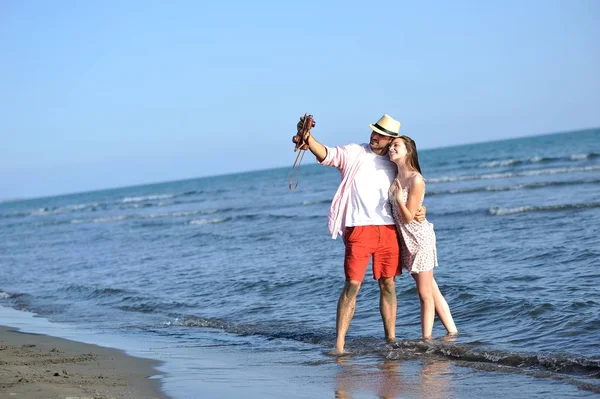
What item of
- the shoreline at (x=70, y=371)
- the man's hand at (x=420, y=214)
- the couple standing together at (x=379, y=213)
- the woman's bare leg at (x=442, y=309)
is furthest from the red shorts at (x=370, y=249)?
the shoreline at (x=70, y=371)

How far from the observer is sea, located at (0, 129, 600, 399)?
5.32 meters

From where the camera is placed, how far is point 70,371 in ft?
18.6

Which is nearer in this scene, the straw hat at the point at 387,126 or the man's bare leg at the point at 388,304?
the straw hat at the point at 387,126

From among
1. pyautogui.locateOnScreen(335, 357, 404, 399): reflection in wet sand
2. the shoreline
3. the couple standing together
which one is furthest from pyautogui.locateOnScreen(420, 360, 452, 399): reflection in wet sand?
the shoreline

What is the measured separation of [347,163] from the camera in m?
6.16

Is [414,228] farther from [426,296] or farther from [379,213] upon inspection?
[426,296]

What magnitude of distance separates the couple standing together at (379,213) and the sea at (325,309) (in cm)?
68

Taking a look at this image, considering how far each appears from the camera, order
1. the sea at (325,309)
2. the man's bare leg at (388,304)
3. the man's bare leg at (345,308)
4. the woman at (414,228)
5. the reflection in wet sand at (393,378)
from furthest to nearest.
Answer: the man's bare leg at (388,304), the man's bare leg at (345,308), the woman at (414,228), the sea at (325,309), the reflection in wet sand at (393,378)

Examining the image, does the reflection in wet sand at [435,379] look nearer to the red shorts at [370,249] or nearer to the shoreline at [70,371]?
the red shorts at [370,249]

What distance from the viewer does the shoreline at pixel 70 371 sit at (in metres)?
4.70

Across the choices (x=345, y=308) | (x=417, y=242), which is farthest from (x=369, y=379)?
(x=417, y=242)

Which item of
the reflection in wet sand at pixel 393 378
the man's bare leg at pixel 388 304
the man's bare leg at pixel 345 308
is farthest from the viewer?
the man's bare leg at pixel 388 304

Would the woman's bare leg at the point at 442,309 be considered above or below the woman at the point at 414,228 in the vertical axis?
below

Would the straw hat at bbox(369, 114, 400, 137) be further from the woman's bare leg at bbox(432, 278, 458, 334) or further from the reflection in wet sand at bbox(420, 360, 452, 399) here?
the reflection in wet sand at bbox(420, 360, 452, 399)
